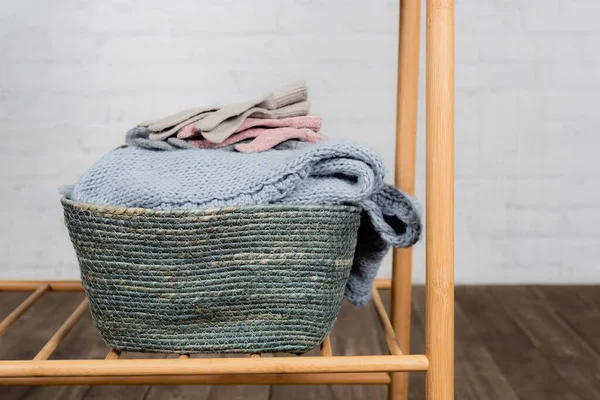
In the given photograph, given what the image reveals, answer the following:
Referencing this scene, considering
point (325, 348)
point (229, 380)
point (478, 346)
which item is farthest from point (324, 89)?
point (325, 348)

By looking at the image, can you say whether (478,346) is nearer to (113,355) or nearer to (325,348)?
(325,348)

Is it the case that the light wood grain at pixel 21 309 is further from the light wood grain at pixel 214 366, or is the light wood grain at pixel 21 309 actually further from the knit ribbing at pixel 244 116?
the knit ribbing at pixel 244 116

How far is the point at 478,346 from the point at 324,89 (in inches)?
30.7

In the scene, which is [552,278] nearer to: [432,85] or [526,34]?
[526,34]

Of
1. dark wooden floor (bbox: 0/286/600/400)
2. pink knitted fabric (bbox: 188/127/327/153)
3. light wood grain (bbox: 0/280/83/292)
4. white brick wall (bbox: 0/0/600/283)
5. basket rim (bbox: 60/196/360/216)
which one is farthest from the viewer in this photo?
white brick wall (bbox: 0/0/600/283)

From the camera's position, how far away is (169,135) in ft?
2.62

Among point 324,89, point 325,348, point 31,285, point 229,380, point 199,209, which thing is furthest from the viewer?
point 324,89

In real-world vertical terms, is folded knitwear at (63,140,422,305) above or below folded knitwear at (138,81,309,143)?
below

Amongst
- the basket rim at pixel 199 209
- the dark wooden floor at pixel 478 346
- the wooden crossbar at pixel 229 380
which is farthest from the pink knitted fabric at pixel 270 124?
the dark wooden floor at pixel 478 346

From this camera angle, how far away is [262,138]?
2.59 feet

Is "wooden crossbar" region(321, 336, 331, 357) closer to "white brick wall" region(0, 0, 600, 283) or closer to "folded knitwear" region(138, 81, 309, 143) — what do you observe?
"folded knitwear" region(138, 81, 309, 143)

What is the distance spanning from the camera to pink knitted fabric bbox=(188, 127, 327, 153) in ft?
2.55

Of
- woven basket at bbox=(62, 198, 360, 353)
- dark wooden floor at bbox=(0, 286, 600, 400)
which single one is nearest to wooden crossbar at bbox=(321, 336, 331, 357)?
woven basket at bbox=(62, 198, 360, 353)

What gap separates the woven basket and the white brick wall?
137 centimetres
